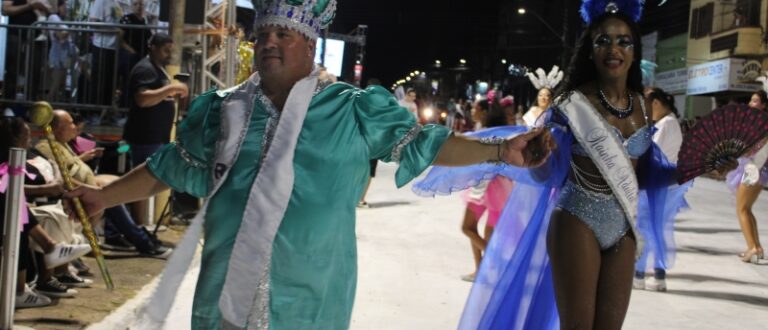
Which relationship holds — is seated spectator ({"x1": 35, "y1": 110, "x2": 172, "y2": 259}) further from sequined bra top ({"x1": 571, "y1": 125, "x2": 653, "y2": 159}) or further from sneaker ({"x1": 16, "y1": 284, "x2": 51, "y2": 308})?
sequined bra top ({"x1": 571, "y1": 125, "x2": 653, "y2": 159})

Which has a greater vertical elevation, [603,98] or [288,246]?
[603,98]

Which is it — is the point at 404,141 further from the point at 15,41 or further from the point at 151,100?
the point at 15,41

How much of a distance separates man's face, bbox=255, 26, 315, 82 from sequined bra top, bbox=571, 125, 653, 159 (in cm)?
171

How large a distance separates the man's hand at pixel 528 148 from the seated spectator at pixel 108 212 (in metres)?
4.53

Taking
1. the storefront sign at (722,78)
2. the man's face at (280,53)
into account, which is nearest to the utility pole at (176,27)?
the man's face at (280,53)

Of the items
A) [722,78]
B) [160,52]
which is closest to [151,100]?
[160,52]

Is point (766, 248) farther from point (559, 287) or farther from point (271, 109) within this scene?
point (271, 109)

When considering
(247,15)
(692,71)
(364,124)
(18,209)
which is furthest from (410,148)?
(692,71)

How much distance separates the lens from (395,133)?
3.16 m

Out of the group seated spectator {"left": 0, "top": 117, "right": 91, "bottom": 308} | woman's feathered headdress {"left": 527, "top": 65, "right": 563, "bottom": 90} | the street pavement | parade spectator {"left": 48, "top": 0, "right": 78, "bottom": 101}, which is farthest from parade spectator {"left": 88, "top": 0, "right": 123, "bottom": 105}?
woman's feathered headdress {"left": 527, "top": 65, "right": 563, "bottom": 90}

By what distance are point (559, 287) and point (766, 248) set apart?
7868 millimetres

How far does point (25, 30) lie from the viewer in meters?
10.4

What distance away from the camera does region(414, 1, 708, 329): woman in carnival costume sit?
4148 mm

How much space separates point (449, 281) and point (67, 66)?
5342 mm
